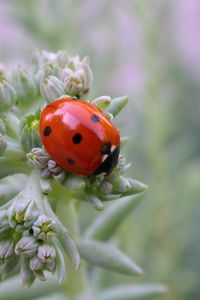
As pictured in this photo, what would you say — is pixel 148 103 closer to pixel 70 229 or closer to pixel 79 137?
pixel 70 229

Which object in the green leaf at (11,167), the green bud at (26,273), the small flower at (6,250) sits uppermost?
the green leaf at (11,167)

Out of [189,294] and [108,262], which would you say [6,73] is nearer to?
[108,262]

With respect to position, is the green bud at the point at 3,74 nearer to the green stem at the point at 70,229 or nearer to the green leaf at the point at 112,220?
the green stem at the point at 70,229

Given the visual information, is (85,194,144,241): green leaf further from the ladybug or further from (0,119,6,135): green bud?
(0,119,6,135): green bud

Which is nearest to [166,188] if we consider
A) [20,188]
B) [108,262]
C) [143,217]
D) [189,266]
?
[143,217]

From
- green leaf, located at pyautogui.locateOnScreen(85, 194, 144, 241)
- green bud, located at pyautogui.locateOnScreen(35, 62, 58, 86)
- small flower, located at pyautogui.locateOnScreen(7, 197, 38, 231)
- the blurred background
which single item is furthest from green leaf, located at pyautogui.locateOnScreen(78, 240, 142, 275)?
the blurred background

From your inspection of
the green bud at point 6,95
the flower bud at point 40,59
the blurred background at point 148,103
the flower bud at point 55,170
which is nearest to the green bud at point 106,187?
the flower bud at point 55,170

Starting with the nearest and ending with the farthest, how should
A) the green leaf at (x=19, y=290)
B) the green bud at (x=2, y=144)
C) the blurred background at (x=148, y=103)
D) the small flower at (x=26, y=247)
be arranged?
the small flower at (x=26, y=247) → the green bud at (x=2, y=144) → the green leaf at (x=19, y=290) → the blurred background at (x=148, y=103)
